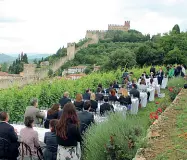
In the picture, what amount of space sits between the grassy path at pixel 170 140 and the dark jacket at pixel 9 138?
221 centimetres

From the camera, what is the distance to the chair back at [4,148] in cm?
550

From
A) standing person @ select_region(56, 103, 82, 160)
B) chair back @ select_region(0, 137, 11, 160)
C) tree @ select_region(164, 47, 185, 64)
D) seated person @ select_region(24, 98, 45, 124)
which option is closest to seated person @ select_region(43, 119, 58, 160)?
standing person @ select_region(56, 103, 82, 160)

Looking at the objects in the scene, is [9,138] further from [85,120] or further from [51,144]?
[85,120]

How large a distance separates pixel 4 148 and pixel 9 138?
0.19 meters

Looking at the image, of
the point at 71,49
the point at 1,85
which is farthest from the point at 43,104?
the point at 71,49

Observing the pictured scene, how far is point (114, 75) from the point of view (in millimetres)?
19438

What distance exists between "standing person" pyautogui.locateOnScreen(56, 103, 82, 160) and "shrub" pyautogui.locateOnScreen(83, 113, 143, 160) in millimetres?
212

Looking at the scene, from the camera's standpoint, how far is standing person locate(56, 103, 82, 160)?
523 centimetres

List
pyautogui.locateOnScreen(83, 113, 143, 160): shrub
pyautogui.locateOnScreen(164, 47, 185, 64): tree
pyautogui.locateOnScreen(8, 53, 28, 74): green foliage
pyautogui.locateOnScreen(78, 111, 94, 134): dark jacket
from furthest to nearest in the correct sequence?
pyautogui.locateOnScreen(8, 53, 28, 74): green foliage < pyautogui.locateOnScreen(164, 47, 185, 64): tree < pyautogui.locateOnScreen(78, 111, 94, 134): dark jacket < pyautogui.locateOnScreen(83, 113, 143, 160): shrub

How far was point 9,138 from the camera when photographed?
5527 mm

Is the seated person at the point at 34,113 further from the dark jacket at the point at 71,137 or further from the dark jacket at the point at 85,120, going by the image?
the dark jacket at the point at 71,137

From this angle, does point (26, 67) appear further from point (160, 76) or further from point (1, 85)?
point (160, 76)

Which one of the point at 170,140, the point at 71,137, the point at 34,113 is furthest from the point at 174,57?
→ the point at 71,137

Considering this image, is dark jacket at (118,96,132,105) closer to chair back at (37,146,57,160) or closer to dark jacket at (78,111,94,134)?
dark jacket at (78,111,94,134)
